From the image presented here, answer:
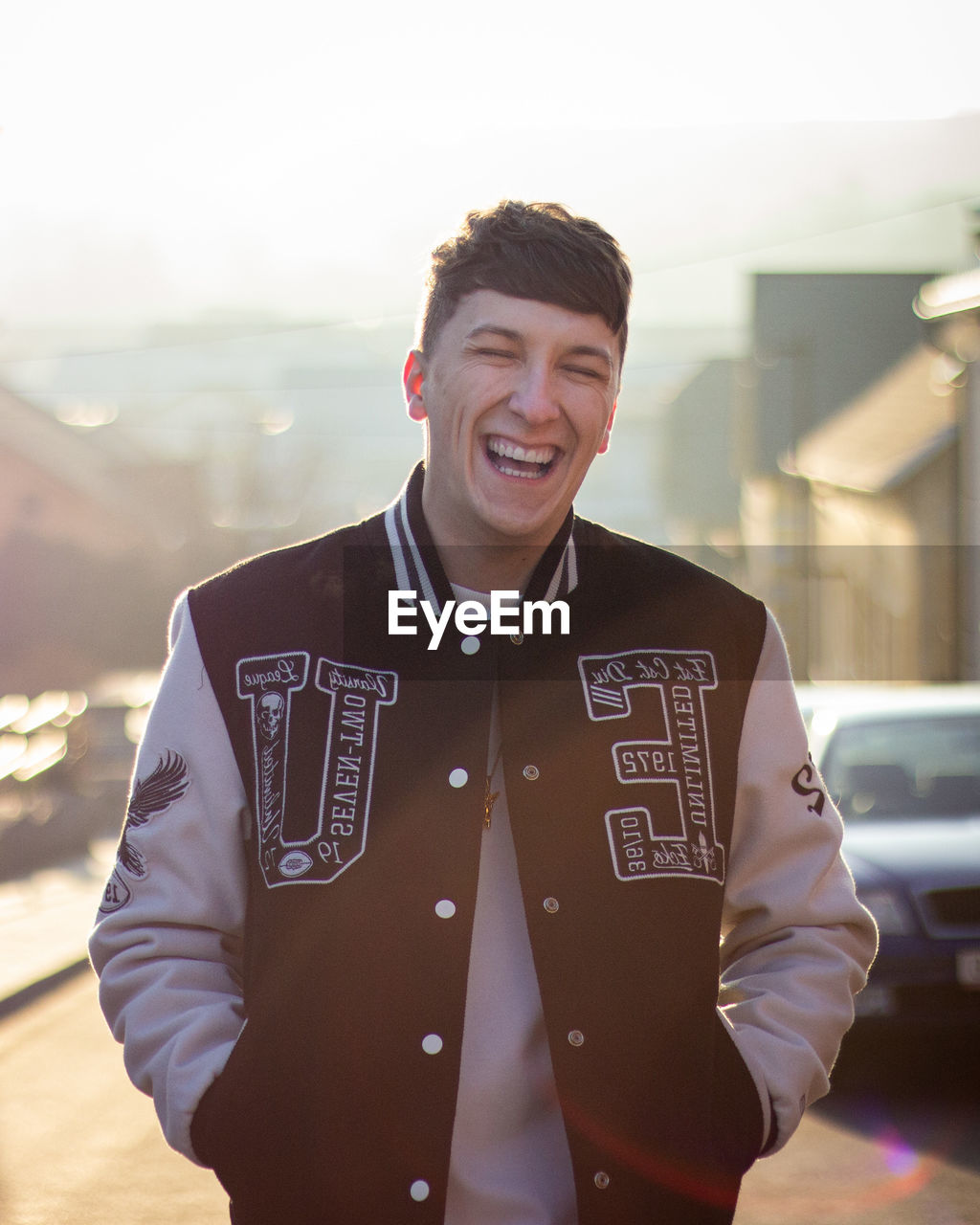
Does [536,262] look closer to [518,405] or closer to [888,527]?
[518,405]

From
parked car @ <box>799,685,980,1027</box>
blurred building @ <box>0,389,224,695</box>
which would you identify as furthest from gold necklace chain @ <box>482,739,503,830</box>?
blurred building @ <box>0,389,224,695</box>

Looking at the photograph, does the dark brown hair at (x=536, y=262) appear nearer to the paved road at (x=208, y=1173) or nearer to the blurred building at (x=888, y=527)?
the paved road at (x=208, y=1173)

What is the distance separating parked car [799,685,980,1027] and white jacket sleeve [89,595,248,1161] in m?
4.51

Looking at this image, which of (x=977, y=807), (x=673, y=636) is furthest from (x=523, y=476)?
(x=977, y=807)

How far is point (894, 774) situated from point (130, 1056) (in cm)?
688

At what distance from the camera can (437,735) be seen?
2480 mm

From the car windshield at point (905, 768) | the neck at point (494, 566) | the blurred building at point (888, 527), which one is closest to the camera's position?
the neck at point (494, 566)

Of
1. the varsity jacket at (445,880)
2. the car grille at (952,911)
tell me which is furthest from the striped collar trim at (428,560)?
the car grille at (952,911)

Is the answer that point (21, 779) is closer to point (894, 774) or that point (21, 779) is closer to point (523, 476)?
point (894, 774)

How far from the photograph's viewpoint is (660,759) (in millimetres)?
2557

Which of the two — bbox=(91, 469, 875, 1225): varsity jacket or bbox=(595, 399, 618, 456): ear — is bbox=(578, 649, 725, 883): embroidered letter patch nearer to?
bbox=(91, 469, 875, 1225): varsity jacket

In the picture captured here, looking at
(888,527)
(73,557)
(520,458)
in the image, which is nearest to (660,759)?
(520,458)

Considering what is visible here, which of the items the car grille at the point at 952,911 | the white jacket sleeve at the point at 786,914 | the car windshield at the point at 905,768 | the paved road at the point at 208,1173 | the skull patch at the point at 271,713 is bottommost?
the paved road at the point at 208,1173

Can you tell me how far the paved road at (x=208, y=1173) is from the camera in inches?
233
